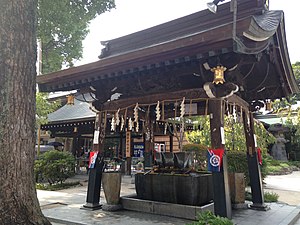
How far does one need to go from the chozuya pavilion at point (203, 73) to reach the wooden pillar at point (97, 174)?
3 centimetres

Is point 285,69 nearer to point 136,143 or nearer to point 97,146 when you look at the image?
point 97,146

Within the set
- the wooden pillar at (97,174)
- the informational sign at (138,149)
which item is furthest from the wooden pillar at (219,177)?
Answer: the informational sign at (138,149)

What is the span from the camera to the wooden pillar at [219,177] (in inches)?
195

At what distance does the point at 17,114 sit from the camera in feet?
13.0

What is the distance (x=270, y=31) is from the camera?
460 centimetres

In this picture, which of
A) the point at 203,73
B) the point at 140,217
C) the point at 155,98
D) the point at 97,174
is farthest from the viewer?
the point at 97,174

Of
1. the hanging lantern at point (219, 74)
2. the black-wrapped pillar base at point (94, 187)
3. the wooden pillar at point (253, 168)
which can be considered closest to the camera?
the hanging lantern at point (219, 74)

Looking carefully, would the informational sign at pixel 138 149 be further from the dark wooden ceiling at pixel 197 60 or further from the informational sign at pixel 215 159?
the informational sign at pixel 215 159

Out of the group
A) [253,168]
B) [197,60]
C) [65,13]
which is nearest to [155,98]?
[197,60]

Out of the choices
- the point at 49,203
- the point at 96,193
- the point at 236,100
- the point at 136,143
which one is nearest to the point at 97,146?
Answer: the point at 96,193

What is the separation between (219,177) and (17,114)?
3796 mm

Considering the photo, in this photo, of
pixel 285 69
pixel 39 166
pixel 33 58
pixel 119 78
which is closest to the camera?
pixel 33 58

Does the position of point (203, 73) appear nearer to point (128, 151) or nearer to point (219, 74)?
point (219, 74)

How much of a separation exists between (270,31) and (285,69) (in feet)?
6.04
